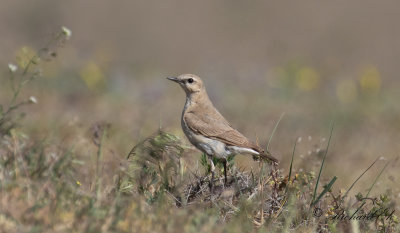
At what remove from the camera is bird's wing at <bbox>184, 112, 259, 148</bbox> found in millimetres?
6359

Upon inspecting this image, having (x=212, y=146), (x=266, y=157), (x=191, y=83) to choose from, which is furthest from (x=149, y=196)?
(x=191, y=83)

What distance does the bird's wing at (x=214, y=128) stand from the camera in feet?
20.9

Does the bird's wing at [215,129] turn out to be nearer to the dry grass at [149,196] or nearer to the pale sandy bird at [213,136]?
the pale sandy bird at [213,136]

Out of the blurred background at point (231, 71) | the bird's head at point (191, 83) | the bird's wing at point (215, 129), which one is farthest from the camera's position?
the blurred background at point (231, 71)

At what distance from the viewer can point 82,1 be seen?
27969mm

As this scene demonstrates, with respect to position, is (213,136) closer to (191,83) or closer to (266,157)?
(266,157)

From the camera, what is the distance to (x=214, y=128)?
652 cm

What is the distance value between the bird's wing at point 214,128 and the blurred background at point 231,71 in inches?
16.8

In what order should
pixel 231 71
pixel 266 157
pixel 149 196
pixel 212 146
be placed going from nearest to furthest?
1. pixel 149 196
2. pixel 266 157
3. pixel 212 146
4. pixel 231 71

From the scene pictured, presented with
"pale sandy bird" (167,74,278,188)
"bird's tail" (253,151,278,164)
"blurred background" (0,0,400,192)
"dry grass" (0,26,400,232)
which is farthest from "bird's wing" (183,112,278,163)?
"dry grass" (0,26,400,232)

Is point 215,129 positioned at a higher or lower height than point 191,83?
lower

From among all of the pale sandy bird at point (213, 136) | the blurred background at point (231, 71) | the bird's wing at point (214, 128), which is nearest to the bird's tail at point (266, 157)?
the pale sandy bird at point (213, 136)

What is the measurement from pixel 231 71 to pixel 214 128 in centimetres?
915

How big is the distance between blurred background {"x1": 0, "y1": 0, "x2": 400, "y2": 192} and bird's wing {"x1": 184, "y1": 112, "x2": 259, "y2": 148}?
427 mm
